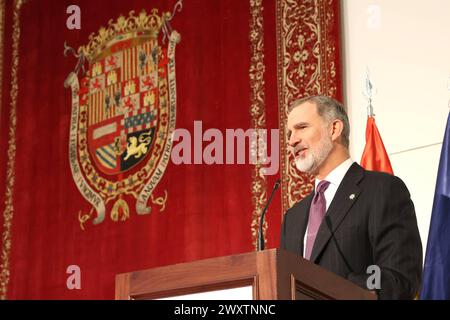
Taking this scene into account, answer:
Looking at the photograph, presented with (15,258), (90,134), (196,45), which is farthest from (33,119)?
(196,45)


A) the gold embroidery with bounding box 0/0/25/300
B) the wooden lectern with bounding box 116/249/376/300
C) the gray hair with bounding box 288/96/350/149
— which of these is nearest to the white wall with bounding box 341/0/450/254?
the gray hair with bounding box 288/96/350/149

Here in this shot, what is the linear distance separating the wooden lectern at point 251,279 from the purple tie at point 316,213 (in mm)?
806

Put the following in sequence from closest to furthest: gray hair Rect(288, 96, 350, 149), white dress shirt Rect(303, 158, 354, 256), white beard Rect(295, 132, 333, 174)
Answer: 1. white dress shirt Rect(303, 158, 354, 256)
2. white beard Rect(295, 132, 333, 174)
3. gray hair Rect(288, 96, 350, 149)

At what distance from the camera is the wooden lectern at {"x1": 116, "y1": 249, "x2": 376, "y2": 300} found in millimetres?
2184

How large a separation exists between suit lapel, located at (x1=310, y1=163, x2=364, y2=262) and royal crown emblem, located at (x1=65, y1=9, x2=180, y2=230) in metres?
3.17

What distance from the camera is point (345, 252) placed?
122 inches

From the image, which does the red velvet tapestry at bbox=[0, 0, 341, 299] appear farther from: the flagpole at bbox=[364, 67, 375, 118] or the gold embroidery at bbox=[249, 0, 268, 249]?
the flagpole at bbox=[364, 67, 375, 118]

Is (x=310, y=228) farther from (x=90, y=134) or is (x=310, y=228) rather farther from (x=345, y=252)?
(x=90, y=134)

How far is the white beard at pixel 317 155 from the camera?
3.55 metres

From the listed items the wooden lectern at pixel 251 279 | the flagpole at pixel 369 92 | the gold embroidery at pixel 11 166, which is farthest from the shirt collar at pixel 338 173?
the gold embroidery at pixel 11 166

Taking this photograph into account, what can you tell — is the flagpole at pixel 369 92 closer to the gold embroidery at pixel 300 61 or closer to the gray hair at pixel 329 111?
the gold embroidery at pixel 300 61

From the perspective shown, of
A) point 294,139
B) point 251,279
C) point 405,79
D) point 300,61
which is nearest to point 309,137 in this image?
point 294,139

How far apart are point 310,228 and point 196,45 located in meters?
3.34

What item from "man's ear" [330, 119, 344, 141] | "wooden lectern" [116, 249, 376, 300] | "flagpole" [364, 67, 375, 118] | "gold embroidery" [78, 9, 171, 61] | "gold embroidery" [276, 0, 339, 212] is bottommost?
"wooden lectern" [116, 249, 376, 300]
